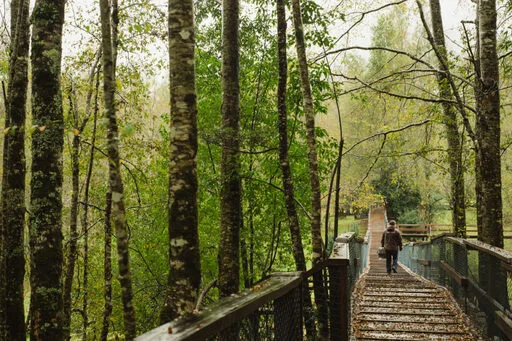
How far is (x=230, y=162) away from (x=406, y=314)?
3841 millimetres

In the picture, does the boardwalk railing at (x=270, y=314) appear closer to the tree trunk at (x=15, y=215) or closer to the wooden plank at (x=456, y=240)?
the wooden plank at (x=456, y=240)

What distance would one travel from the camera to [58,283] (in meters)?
4.13

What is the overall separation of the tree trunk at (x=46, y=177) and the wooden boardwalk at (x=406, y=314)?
3.92 meters

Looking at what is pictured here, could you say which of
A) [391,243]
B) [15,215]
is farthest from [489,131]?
[15,215]

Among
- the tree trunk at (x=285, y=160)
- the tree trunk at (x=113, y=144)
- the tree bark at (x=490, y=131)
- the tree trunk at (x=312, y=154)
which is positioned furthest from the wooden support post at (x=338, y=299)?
the tree trunk at (x=113, y=144)

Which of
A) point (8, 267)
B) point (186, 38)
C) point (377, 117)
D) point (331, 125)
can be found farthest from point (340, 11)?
point (331, 125)

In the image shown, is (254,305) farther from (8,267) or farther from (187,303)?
(8,267)

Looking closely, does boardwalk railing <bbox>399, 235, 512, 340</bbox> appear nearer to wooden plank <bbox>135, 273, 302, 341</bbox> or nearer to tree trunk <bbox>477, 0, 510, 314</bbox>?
tree trunk <bbox>477, 0, 510, 314</bbox>

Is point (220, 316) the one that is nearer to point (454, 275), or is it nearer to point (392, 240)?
point (454, 275)

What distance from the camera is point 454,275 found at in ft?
26.0

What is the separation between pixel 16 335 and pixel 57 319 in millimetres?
1470

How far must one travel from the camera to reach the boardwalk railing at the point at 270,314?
1969 mm

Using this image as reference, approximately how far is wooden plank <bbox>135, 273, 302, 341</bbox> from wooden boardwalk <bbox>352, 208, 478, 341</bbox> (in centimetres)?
357

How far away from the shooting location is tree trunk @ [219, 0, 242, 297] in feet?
21.6
